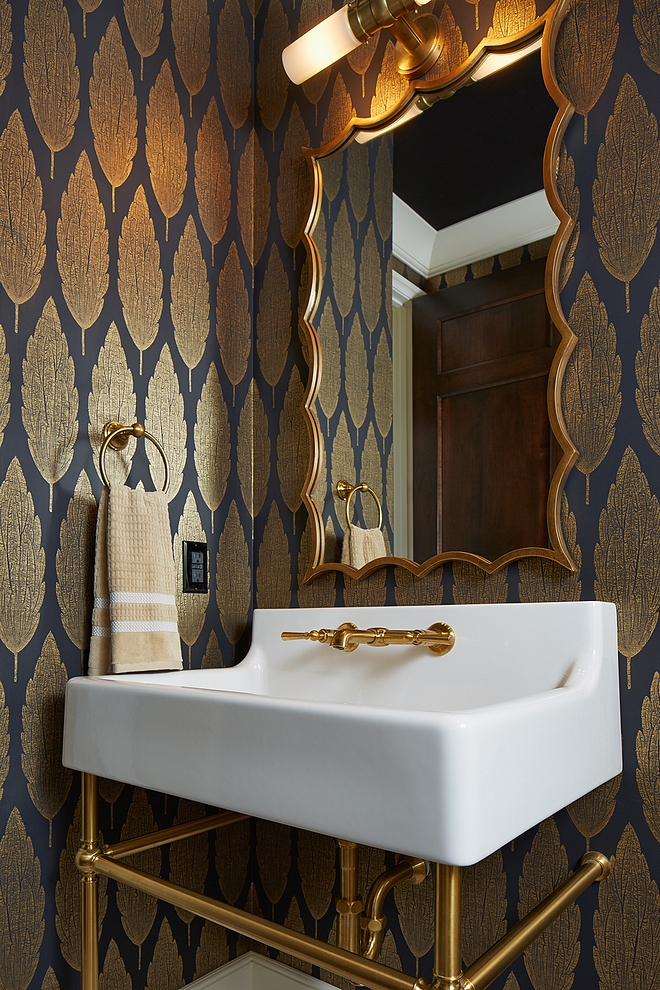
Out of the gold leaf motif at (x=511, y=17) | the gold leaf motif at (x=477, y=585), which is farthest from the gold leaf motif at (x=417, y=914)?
the gold leaf motif at (x=511, y=17)

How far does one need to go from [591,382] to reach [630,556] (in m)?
0.29

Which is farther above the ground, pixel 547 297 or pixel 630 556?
pixel 547 297

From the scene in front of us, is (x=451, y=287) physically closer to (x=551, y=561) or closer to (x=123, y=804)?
(x=551, y=561)

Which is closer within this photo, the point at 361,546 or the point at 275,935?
the point at 275,935

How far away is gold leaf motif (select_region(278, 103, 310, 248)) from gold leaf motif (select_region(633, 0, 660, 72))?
0.74 meters

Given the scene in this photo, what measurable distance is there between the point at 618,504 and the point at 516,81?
0.77 meters

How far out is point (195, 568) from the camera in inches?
62.7

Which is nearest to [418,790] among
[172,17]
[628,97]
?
[628,97]

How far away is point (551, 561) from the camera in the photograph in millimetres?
1237

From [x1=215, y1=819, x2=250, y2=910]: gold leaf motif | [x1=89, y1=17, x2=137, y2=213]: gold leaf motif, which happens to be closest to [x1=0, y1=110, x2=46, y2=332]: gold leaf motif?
[x1=89, y1=17, x2=137, y2=213]: gold leaf motif

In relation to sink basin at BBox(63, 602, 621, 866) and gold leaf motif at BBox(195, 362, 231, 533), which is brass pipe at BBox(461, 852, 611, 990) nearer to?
sink basin at BBox(63, 602, 621, 866)

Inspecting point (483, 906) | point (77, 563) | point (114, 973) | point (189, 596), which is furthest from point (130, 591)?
point (483, 906)

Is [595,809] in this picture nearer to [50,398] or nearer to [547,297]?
[547,297]

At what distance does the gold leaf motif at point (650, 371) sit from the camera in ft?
3.76
